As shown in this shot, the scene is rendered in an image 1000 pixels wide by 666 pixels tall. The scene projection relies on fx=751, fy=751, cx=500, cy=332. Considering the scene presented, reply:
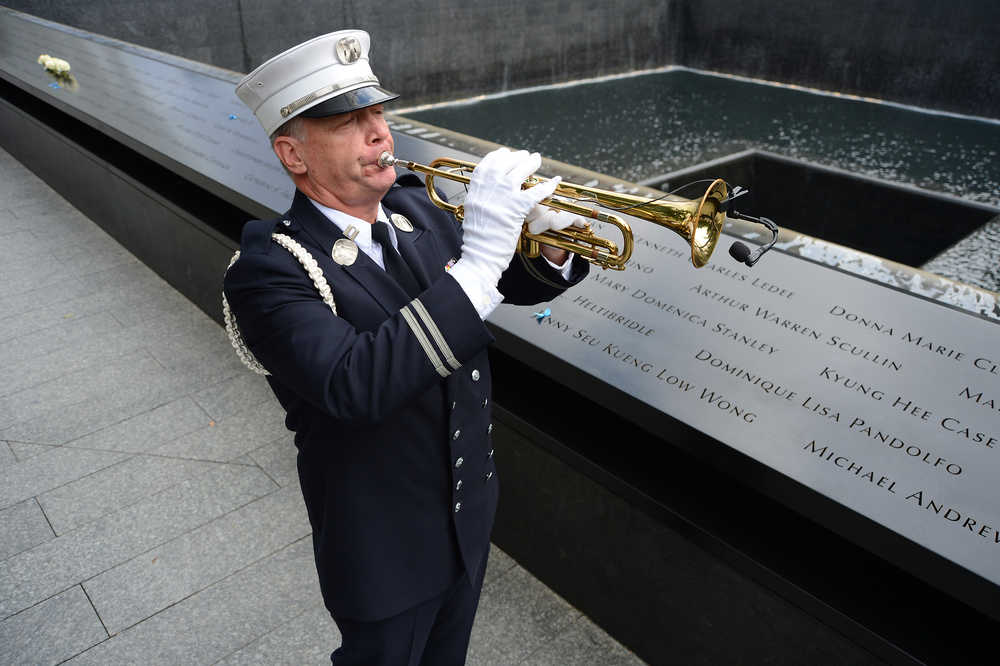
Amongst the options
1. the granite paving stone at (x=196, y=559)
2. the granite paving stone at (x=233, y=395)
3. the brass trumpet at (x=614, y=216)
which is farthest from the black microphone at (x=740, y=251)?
the granite paving stone at (x=233, y=395)

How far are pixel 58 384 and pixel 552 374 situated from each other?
336cm

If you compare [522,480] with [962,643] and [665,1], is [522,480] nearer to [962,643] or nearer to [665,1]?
[962,643]

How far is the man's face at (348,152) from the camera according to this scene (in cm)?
159

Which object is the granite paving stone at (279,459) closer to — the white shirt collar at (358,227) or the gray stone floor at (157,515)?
the gray stone floor at (157,515)

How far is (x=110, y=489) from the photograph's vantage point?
12.0ft

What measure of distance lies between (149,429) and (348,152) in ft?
10.2

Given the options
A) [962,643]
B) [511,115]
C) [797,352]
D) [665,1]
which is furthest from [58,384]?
[665,1]

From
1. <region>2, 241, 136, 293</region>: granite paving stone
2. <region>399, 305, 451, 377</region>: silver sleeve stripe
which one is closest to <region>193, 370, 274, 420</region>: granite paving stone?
<region>2, 241, 136, 293</region>: granite paving stone

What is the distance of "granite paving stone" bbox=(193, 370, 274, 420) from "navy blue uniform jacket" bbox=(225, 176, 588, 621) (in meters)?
2.54

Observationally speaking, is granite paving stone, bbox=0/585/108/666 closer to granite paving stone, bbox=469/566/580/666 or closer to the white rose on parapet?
granite paving stone, bbox=469/566/580/666

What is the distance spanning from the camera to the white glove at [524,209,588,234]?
1.94 meters

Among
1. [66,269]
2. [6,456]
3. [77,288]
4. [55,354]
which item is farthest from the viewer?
[66,269]

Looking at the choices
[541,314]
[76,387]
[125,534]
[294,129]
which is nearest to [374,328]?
[294,129]

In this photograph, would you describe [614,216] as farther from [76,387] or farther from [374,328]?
[76,387]
